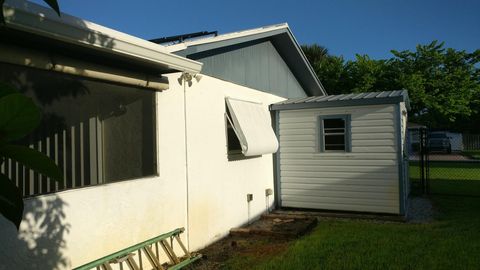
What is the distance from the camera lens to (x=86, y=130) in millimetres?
4902

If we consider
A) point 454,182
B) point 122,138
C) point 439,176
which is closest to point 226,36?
point 122,138

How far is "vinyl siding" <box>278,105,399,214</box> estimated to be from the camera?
29.0ft

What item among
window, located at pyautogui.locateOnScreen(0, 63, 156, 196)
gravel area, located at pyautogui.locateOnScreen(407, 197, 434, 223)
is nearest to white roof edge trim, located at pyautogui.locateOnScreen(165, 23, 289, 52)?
window, located at pyautogui.locateOnScreen(0, 63, 156, 196)

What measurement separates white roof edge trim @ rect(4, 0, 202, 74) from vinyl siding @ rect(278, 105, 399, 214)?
18.3ft

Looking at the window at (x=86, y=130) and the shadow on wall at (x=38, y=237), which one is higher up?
the window at (x=86, y=130)

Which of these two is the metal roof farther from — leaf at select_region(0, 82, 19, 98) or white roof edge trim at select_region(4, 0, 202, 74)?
leaf at select_region(0, 82, 19, 98)

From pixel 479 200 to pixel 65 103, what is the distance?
10.9m

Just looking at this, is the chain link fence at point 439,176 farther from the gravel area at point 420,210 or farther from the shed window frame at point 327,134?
the shed window frame at point 327,134

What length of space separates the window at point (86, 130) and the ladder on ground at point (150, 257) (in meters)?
0.93

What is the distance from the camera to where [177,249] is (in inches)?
234

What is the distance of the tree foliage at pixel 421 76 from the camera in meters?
24.7

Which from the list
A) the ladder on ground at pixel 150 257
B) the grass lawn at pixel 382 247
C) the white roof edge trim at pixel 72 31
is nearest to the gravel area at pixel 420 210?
the grass lawn at pixel 382 247

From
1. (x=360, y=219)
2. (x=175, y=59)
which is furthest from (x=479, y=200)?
(x=175, y=59)

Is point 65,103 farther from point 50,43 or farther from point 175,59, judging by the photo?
point 175,59
